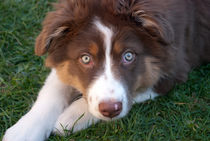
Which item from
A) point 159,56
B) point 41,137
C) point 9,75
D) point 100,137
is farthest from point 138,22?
point 9,75

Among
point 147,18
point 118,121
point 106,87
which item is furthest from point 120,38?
point 118,121

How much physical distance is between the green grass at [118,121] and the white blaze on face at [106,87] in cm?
43

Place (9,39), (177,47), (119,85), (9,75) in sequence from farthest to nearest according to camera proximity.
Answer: (9,39)
(9,75)
(177,47)
(119,85)

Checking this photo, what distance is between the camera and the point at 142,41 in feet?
12.2

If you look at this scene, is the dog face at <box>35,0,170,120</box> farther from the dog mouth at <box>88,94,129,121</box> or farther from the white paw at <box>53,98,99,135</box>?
the white paw at <box>53,98,99,135</box>

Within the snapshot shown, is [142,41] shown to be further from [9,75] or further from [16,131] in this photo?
[9,75]

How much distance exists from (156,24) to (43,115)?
150 cm

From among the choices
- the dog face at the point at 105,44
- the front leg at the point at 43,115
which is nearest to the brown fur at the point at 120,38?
the dog face at the point at 105,44

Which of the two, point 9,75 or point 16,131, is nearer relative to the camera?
point 16,131

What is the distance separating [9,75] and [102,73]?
1.70 metres

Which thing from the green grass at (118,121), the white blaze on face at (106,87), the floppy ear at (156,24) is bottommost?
the green grass at (118,121)

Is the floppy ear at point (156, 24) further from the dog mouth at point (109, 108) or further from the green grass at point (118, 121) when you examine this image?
the green grass at point (118, 121)

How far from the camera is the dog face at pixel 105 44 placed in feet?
11.4

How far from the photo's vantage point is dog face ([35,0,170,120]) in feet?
11.4
